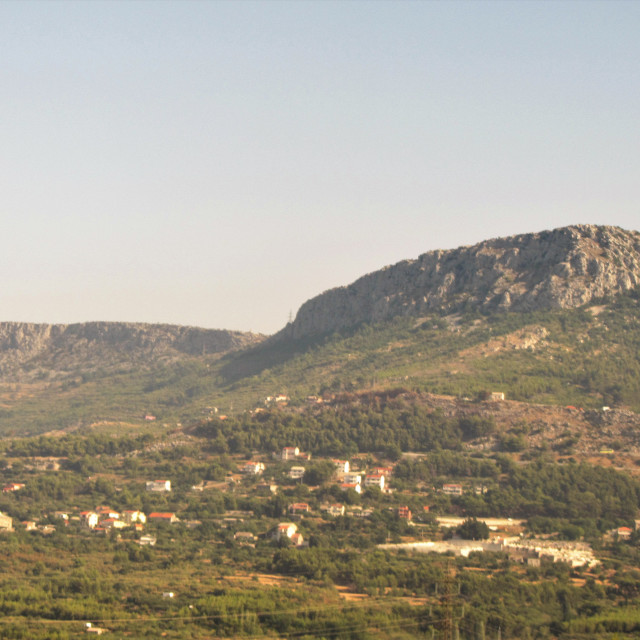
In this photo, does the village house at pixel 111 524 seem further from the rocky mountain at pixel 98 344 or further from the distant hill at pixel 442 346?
the rocky mountain at pixel 98 344

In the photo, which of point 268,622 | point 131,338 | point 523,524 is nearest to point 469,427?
point 523,524

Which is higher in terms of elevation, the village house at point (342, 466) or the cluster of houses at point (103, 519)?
the village house at point (342, 466)

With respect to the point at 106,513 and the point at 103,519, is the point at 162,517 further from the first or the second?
the point at 106,513

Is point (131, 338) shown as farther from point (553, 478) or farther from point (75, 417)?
point (553, 478)

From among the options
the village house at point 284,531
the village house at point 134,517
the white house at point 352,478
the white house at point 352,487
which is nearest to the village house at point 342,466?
the white house at point 352,478

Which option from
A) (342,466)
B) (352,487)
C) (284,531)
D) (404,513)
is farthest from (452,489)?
(284,531)

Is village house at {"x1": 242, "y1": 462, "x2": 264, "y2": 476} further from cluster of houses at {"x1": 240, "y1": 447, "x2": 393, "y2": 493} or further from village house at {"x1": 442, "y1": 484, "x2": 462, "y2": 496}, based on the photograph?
village house at {"x1": 442, "y1": 484, "x2": 462, "y2": 496}

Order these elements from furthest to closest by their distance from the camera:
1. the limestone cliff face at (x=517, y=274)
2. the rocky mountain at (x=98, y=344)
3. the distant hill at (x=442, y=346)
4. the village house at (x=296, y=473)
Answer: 1. the rocky mountain at (x=98, y=344)
2. the limestone cliff face at (x=517, y=274)
3. the distant hill at (x=442, y=346)
4. the village house at (x=296, y=473)
